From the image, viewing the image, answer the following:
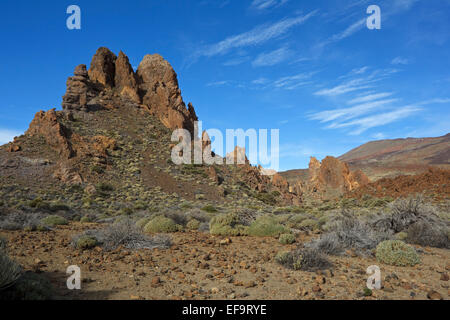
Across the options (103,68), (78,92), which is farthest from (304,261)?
(103,68)

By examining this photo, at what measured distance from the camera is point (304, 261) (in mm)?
6551

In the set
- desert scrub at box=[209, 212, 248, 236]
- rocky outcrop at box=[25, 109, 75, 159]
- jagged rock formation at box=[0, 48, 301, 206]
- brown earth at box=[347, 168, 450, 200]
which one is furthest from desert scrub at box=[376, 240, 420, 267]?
rocky outcrop at box=[25, 109, 75, 159]

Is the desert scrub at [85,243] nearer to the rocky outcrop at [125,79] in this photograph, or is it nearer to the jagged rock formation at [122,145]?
the jagged rock formation at [122,145]

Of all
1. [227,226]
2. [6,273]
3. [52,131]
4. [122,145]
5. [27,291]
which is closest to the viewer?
[6,273]

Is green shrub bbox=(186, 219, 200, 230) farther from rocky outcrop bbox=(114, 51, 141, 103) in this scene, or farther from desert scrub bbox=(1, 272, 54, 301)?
rocky outcrop bbox=(114, 51, 141, 103)

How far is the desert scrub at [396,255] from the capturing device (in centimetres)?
716

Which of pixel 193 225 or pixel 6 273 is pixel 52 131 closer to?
pixel 193 225

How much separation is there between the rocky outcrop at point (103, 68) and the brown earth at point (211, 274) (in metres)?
44.3

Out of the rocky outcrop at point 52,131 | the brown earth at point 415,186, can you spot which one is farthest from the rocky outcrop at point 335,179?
the rocky outcrop at point 52,131

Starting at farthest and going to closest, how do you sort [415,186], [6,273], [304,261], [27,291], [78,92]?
[78,92] → [415,186] → [304,261] → [27,291] → [6,273]

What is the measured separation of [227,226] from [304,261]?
525 cm

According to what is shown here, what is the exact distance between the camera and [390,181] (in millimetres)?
31141
